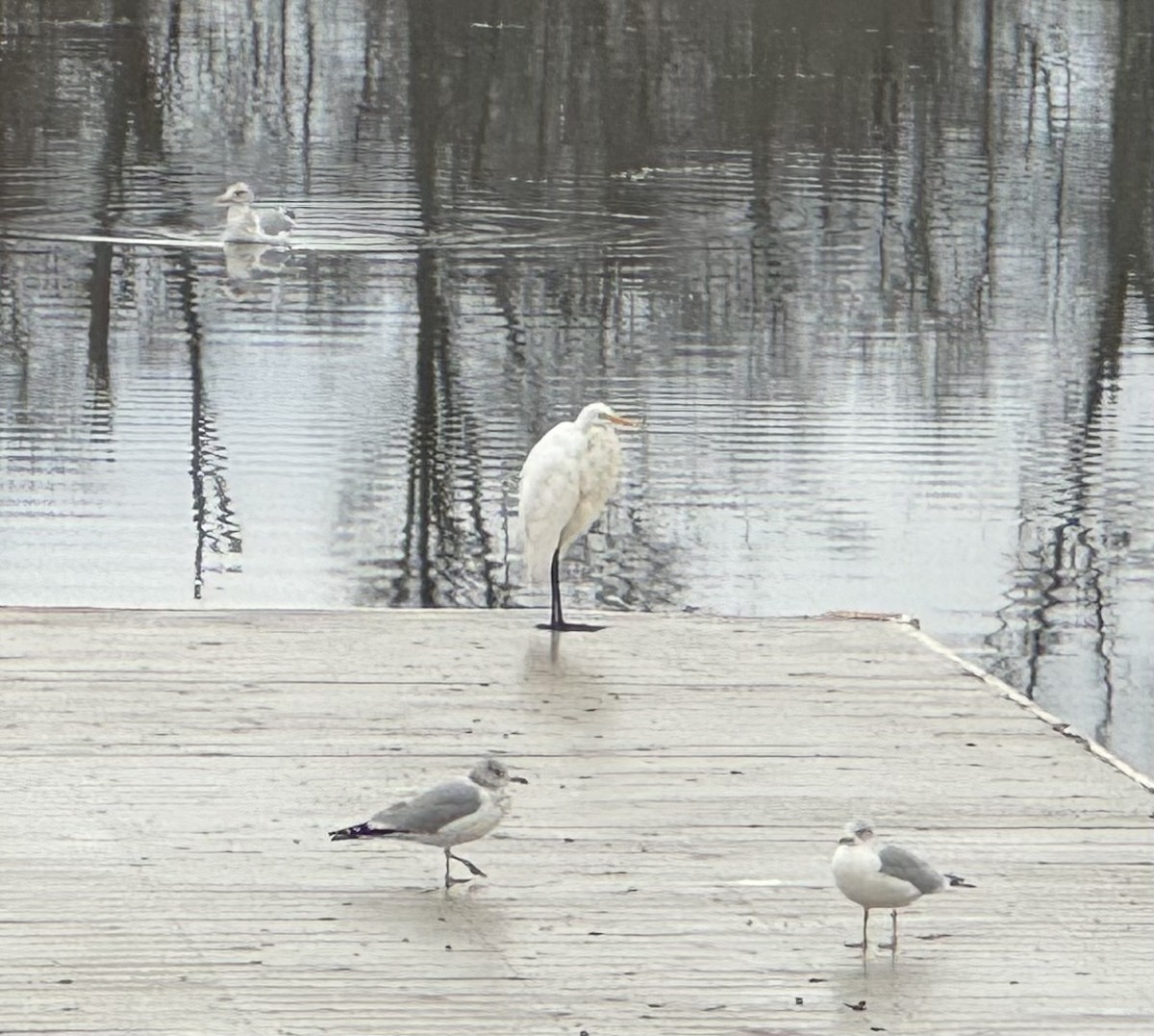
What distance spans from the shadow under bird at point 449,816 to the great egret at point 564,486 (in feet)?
7.58

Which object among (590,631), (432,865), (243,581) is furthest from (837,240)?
(432,865)

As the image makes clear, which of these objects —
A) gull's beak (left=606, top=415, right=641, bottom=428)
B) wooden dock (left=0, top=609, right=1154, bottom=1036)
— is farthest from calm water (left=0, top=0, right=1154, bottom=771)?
wooden dock (left=0, top=609, right=1154, bottom=1036)

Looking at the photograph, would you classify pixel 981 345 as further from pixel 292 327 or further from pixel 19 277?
pixel 19 277

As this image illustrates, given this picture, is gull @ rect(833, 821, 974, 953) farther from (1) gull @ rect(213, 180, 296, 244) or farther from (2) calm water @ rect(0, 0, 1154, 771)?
(1) gull @ rect(213, 180, 296, 244)

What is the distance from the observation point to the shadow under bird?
5.29 metres

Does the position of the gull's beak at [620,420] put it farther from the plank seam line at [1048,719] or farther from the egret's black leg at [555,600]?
the plank seam line at [1048,719]

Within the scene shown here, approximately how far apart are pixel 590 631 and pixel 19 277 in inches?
417

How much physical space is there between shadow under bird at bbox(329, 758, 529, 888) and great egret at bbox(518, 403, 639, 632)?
231cm

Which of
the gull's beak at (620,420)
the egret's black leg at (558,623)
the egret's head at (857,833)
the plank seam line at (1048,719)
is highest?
the gull's beak at (620,420)

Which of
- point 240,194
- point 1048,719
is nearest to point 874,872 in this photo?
point 1048,719

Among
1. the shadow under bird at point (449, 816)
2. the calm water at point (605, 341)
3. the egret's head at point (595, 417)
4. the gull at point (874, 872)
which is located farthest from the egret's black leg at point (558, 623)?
the calm water at point (605, 341)

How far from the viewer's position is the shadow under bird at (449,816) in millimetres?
5289

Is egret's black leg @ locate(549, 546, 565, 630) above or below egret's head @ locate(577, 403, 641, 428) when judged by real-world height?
below

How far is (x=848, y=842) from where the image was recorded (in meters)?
4.95
